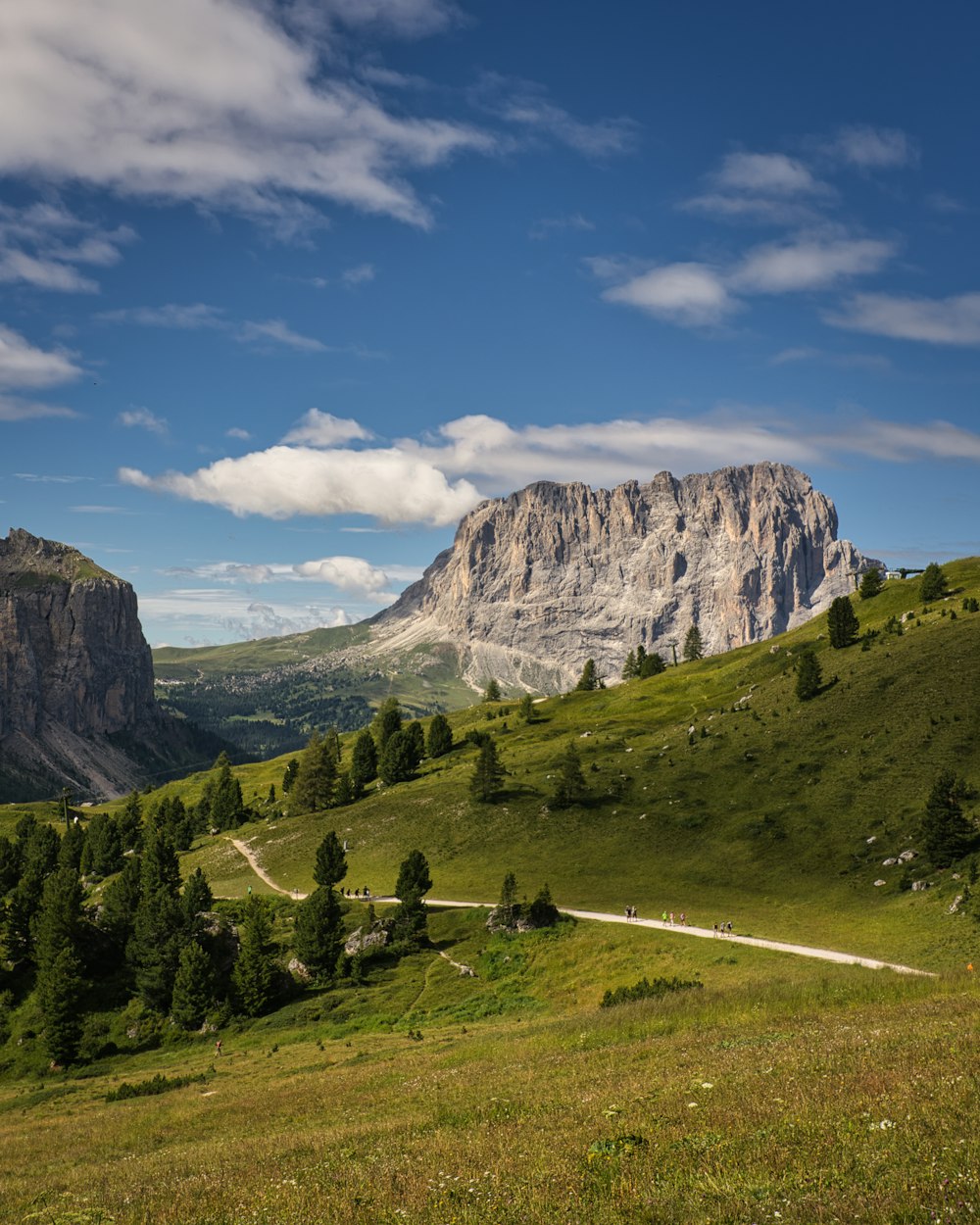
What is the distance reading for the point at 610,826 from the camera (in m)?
96.1

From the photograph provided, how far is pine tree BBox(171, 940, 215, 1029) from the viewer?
63906mm

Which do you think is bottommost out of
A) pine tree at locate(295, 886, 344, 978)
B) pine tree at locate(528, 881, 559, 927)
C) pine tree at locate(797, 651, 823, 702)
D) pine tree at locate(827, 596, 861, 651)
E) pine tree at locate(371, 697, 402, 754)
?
pine tree at locate(295, 886, 344, 978)

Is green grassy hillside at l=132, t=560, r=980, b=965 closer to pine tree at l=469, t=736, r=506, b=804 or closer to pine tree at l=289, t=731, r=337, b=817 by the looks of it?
pine tree at l=469, t=736, r=506, b=804

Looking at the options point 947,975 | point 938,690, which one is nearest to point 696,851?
point 938,690

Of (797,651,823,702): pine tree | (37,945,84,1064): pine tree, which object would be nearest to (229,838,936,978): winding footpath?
(37,945,84,1064): pine tree

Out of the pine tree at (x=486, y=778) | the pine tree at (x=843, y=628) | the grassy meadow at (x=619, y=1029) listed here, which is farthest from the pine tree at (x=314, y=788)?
the pine tree at (x=843, y=628)

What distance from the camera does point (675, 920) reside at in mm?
64562

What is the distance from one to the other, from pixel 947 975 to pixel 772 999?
7.23 meters

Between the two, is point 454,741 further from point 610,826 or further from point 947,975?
point 947,975

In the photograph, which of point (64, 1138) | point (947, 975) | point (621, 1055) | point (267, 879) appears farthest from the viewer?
point (267, 879)

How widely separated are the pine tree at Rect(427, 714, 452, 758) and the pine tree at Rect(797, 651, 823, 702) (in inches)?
2920

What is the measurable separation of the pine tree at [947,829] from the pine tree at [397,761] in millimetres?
97994

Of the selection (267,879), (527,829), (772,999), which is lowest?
(267,879)

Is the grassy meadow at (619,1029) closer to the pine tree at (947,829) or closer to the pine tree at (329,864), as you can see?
the pine tree at (947,829)
